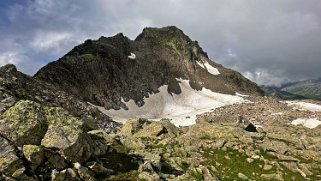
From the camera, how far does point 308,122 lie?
432ft

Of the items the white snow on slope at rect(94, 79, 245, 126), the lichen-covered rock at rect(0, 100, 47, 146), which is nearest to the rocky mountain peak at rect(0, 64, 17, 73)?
the white snow on slope at rect(94, 79, 245, 126)

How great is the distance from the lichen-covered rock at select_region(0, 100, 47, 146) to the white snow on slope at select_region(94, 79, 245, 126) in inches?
4332

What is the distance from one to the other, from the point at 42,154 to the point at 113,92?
449 ft

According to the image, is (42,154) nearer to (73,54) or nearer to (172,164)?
(172,164)

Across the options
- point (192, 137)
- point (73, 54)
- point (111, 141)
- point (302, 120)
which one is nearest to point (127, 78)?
point (73, 54)

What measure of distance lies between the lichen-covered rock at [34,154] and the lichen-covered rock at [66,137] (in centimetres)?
86

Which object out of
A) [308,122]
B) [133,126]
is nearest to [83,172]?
[133,126]

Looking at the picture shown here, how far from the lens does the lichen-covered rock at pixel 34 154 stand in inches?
712

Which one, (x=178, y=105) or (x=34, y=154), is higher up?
(x=178, y=105)

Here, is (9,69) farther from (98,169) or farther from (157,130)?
(98,169)

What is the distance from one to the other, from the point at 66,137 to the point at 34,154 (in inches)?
83.9

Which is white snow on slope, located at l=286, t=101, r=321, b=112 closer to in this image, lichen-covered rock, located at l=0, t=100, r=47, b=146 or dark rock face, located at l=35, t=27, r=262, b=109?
dark rock face, located at l=35, t=27, r=262, b=109

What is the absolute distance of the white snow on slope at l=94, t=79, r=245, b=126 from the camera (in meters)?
143

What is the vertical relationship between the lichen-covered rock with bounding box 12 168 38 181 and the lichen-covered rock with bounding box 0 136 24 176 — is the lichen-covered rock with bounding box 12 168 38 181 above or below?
below
